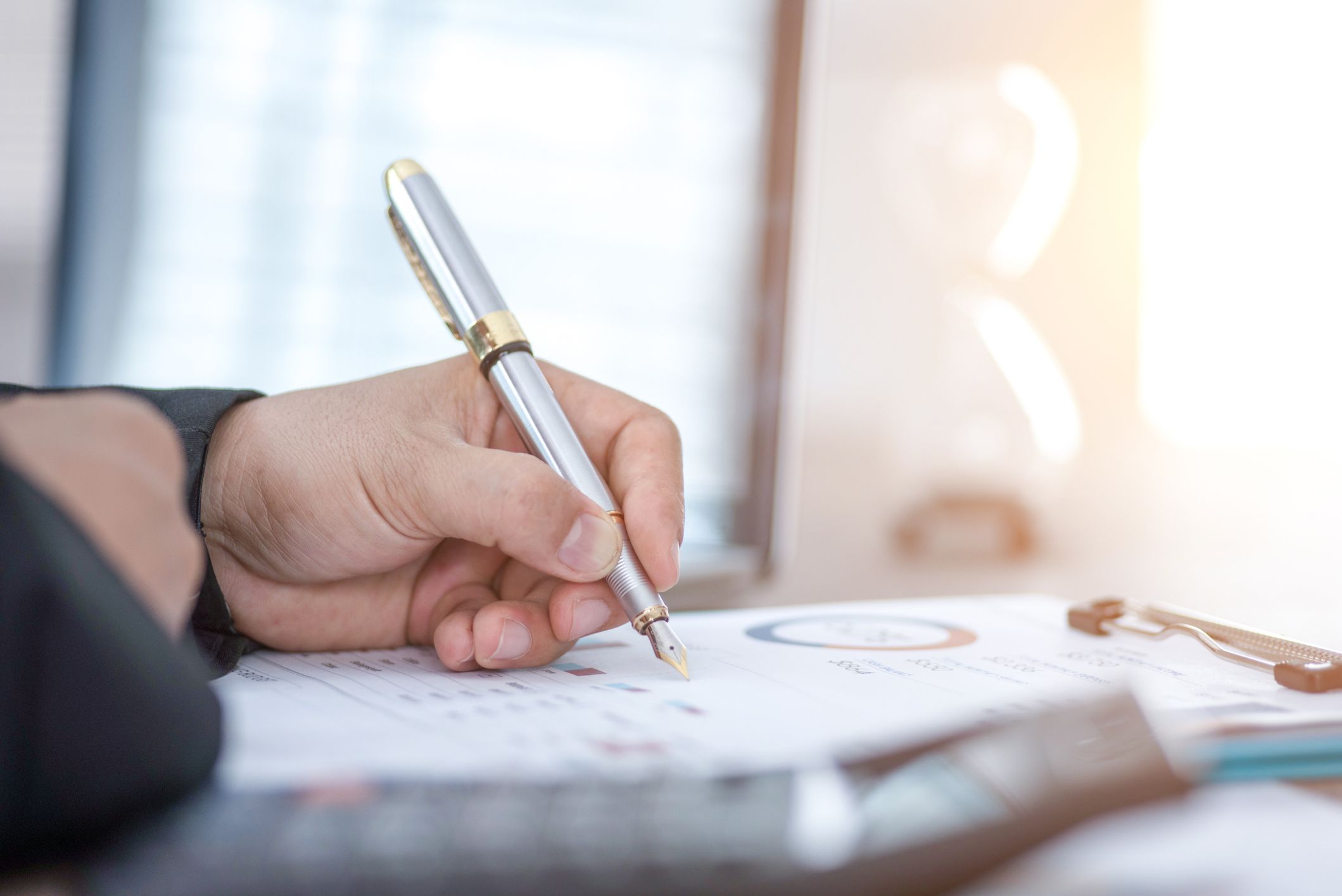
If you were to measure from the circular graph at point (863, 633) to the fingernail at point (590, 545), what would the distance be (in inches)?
3.8

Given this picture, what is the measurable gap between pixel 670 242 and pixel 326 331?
36cm

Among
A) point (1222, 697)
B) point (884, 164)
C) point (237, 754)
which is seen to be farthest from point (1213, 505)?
point (237, 754)

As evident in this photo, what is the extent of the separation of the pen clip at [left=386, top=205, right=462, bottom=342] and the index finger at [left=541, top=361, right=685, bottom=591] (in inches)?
2.4

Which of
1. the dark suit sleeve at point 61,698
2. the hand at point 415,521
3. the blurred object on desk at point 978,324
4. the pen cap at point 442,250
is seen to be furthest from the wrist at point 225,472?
the blurred object on desk at point 978,324

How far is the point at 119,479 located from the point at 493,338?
0.78 ft

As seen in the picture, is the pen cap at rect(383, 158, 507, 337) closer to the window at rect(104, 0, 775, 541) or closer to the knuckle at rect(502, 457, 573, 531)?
the knuckle at rect(502, 457, 573, 531)

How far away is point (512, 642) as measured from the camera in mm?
409

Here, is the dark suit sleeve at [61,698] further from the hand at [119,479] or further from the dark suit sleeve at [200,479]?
the dark suit sleeve at [200,479]

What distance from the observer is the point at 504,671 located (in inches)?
16.1

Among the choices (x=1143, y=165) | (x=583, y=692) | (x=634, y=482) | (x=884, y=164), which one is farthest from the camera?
(x=1143, y=165)

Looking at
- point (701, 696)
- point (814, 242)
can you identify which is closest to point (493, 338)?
point (701, 696)

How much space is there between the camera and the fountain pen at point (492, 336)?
0.45 m

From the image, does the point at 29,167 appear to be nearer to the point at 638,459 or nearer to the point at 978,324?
the point at 638,459

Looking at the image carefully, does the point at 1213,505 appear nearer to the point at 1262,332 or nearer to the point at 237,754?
the point at 1262,332
